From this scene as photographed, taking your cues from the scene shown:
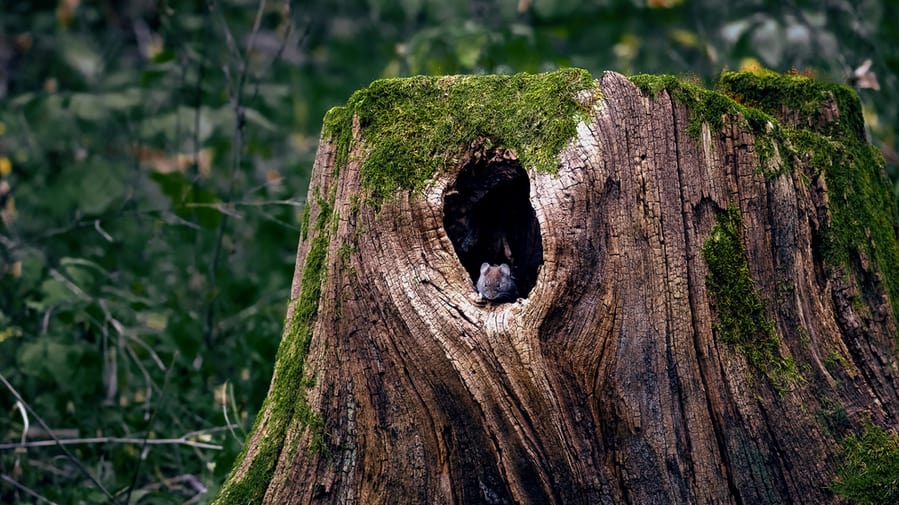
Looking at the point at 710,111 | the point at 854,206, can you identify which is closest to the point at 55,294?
the point at 710,111

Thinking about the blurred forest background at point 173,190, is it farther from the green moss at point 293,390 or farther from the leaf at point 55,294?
the green moss at point 293,390

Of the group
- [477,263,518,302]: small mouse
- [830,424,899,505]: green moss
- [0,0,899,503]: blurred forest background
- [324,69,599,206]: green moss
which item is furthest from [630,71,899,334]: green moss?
[477,263,518,302]: small mouse

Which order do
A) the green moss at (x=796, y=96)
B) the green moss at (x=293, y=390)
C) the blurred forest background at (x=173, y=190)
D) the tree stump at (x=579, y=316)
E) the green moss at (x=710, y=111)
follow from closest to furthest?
the tree stump at (x=579, y=316)
the green moss at (x=710, y=111)
the green moss at (x=293, y=390)
the green moss at (x=796, y=96)
the blurred forest background at (x=173, y=190)

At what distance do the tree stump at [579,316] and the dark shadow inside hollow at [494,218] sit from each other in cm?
1

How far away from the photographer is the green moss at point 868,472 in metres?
2.86

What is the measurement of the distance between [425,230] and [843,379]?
5.14ft

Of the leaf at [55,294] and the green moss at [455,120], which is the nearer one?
the green moss at [455,120]

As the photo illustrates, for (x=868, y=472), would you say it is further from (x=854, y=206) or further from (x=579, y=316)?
(x=579, y=316)

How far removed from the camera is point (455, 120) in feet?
9.66

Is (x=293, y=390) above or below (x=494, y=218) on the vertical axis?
below

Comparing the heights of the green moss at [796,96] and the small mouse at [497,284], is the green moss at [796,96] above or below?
above

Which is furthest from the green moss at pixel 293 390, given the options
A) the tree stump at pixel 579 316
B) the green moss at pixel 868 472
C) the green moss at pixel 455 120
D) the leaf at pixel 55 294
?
the leaf at pixel 55 294

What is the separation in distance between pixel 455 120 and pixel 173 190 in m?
2.88

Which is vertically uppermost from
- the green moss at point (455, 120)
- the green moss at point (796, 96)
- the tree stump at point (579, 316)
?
the green moss at point (796, 96)
